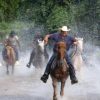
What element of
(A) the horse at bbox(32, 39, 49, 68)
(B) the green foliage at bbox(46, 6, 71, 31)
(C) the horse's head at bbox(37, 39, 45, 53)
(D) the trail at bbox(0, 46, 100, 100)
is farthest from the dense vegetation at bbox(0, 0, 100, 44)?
(C) the horse's head at bbox(37, 39, 45, 53)

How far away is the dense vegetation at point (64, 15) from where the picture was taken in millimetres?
46188

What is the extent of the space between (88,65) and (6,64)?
4035 mm

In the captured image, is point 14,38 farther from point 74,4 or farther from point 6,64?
point 74,4

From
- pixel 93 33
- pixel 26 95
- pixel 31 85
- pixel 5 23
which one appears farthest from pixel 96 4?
pixel 26 95

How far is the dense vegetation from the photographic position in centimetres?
4619

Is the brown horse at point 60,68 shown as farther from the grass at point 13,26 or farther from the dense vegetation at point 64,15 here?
the grass at point 13,26

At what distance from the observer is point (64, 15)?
158ft

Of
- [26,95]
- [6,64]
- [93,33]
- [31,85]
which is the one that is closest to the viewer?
[26,95]

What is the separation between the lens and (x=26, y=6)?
51875 mm

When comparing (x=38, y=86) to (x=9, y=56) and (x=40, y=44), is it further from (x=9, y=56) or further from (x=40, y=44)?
(x=9, y=56)

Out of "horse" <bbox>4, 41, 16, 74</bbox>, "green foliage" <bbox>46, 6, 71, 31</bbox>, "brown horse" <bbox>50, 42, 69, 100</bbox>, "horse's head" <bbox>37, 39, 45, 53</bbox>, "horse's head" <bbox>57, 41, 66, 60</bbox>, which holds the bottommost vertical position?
"green foliage" <bbox>46, 6, 71, 31</bbox>

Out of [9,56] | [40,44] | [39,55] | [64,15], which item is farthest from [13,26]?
[40,44]

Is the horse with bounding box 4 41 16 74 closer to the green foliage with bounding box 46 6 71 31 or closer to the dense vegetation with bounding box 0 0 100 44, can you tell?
the dense vegetation with bounding box 0 0 100 44

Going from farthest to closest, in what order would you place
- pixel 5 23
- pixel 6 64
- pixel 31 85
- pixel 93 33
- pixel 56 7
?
1. pixel 5 23
2. pixel 56 7
3. pixel 93 33
4. pixel 6 64
5. pixel 31 85
